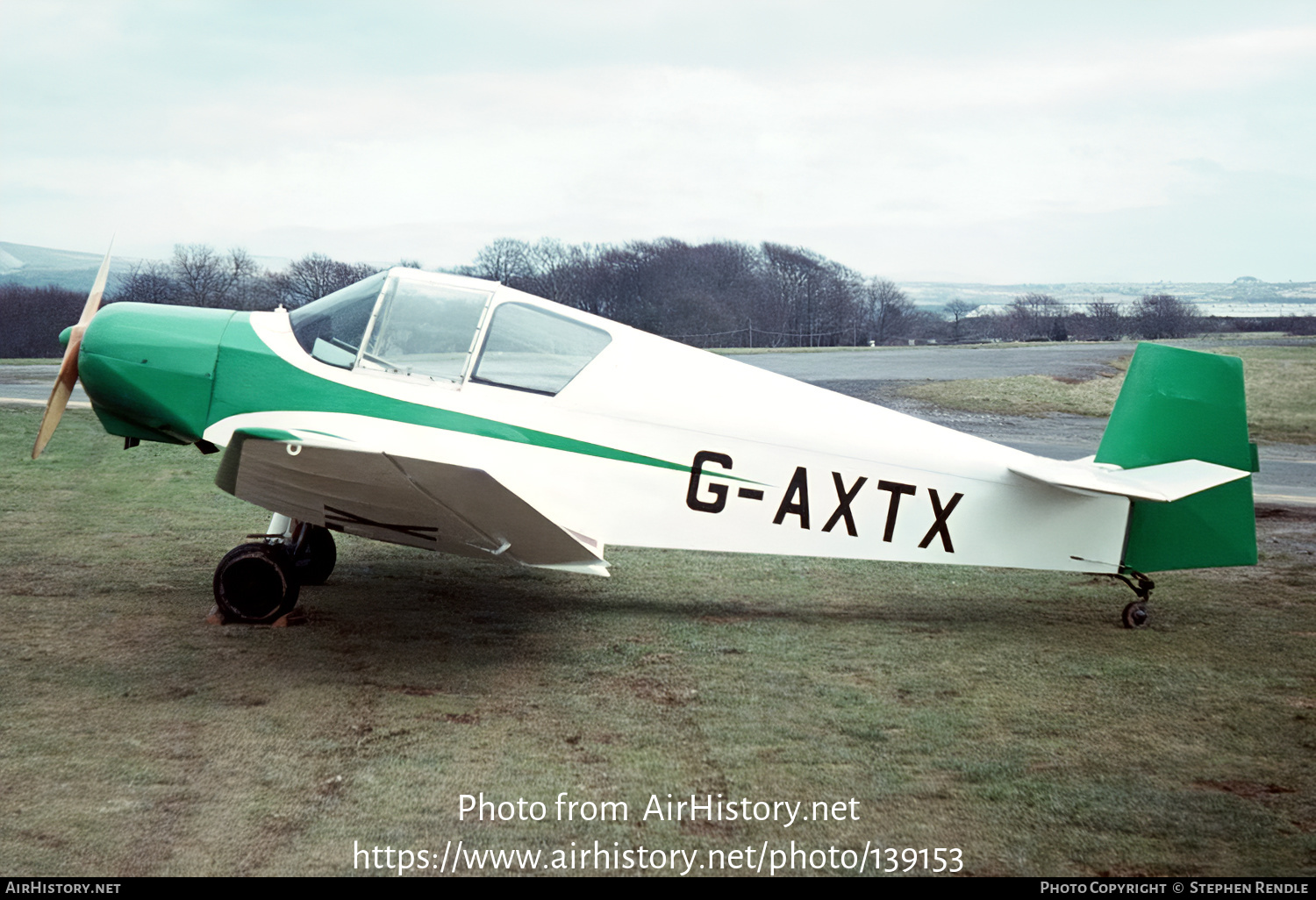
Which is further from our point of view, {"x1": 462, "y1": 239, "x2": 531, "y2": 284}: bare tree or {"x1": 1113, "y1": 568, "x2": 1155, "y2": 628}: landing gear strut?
{"x1": 462, "y1": 239, "x2": 531, "y2": 284}: bare tree

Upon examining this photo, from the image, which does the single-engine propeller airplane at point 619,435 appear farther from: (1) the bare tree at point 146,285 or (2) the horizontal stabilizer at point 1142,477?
(1) the bare tree at point 146,285

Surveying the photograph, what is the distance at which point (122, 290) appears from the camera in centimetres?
1143

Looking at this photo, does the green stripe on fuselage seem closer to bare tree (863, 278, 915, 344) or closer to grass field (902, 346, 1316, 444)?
grass field (902, 346, 1316, 444)

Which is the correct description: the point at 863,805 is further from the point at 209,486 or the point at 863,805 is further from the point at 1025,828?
the point at 209,486

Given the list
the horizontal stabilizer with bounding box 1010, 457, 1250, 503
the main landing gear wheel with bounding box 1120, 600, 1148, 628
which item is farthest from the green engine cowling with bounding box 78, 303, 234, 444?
the main landing gear wheel with bounding box 1120, 600, 1148, 628

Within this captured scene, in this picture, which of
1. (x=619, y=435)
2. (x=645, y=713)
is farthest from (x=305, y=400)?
(x=645, y=713)

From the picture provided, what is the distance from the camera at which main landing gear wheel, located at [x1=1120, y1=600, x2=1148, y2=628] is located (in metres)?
5.52

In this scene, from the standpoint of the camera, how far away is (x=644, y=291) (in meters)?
14.3

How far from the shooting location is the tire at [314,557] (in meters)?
6.07

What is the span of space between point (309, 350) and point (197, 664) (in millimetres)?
1753

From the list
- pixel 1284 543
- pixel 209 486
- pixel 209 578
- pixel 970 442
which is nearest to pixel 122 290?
pixel 209 486

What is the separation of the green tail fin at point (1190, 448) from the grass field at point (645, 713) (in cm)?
52

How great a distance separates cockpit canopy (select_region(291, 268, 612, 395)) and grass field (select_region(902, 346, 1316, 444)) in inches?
487

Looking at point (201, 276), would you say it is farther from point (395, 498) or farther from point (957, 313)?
point (957, 313)
